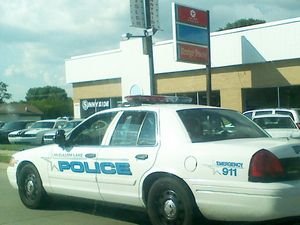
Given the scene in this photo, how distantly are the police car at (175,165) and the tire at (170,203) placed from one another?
0.4 inches

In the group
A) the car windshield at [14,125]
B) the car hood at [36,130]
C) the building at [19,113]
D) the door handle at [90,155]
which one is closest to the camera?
the door handle at [90,155]

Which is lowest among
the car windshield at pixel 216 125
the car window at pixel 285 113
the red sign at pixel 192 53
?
the car window at pixel 285 113

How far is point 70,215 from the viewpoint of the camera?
7895mm

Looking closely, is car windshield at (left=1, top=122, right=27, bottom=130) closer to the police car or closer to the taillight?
the police car

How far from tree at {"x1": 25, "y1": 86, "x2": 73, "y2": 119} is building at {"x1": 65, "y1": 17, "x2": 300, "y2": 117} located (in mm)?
58007

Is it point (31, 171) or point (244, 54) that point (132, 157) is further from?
point (244, 54)

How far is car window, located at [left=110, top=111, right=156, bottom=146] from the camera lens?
6812 mm

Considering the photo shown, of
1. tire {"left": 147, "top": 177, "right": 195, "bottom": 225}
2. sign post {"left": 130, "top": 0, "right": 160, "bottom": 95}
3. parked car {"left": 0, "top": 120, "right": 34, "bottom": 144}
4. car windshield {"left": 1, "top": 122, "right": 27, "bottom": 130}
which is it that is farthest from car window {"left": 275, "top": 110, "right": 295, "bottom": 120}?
car windshield {"left": 1, "top": 122, "right": 27, "bottom": 130}

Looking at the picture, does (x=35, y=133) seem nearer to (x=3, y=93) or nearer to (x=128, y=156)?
(x=128, y=156)

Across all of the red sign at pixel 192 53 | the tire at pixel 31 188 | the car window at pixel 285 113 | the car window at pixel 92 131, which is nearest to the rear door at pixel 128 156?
the car window at pixel 92 131

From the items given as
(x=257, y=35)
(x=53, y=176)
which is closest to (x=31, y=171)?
(x=53, y=176)

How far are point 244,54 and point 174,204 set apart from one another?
2170 centimetres

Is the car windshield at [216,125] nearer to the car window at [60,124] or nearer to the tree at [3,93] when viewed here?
the car window at [60,124]

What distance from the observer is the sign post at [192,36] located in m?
24.7
